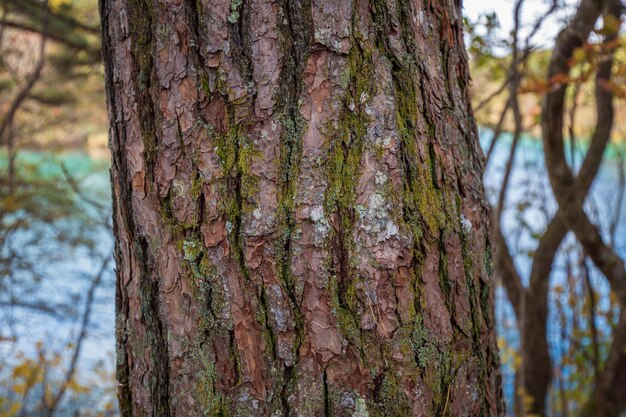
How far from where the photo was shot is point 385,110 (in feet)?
3.74

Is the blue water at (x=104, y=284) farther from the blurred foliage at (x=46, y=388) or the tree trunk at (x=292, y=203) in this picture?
the tree trunk at (x=292, y=203)

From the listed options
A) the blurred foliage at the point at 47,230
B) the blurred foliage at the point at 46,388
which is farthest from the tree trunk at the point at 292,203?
the blurred foliage at the point at 47,230

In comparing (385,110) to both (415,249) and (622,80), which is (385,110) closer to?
(415,249)

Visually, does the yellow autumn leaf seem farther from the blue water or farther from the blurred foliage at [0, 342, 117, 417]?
the blurred foliage at [0, 342, 117, 417]

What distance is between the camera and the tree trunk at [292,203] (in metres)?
1.12

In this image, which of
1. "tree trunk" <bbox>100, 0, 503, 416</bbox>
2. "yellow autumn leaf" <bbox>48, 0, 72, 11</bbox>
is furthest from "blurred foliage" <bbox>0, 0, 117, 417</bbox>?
"tree trunk" <bbox>100, 0, 503, 416</bbox>

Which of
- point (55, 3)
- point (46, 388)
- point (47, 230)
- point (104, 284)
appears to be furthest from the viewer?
point (47, 230)

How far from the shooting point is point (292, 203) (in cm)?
112

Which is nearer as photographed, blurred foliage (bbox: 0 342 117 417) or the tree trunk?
the tree trunk

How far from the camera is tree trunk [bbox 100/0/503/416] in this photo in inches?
44.1

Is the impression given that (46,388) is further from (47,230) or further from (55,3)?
(55,3)

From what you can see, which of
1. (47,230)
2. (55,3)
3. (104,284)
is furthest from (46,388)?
(55,3)

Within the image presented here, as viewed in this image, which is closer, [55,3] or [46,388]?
[46,388]

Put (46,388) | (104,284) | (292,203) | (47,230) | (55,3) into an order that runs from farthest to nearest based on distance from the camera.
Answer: (47,230) < (104,284) < (55,3) < (46,388) < (292,203)
